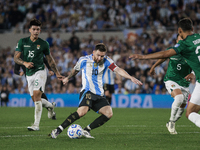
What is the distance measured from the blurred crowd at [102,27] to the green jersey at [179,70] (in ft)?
31.2

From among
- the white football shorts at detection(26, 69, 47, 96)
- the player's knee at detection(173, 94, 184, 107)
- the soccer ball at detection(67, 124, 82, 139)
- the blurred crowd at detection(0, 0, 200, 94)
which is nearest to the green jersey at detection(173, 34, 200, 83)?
the player's knee at detection(173, 94, 184, 107)

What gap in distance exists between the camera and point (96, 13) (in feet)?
76.9

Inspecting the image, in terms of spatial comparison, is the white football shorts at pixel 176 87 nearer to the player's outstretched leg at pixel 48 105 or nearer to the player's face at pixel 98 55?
the player's face at pixel 98 55

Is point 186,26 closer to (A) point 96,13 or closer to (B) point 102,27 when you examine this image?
(B) point 102,27

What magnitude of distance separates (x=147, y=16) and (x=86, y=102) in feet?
54.0

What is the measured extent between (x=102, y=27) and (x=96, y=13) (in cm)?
119

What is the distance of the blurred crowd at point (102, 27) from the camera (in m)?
19.2

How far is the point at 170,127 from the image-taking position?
7.95m

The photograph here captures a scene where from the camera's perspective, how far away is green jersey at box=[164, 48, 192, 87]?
8.45 m

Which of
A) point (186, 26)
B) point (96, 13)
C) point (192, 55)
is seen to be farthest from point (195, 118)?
point (96, 13)

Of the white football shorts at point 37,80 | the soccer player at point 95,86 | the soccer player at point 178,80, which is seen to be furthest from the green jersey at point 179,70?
the white football shorts at point 37,80

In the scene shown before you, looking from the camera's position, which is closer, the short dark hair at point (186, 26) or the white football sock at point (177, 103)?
the short dark hair at point (186, 26)

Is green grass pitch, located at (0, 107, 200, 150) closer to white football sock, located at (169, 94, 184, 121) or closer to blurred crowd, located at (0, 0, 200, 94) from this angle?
white football sock, located at (169, 94, 184, 121)

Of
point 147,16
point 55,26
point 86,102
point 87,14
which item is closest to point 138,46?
point 147,16
